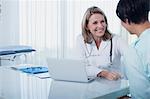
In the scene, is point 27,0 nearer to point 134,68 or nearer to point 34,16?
point 34,16

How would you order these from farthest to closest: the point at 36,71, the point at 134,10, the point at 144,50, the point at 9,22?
1. the point at 9,22
2. the point at 36,71
3. the point at 134,10
4. the point at 144,50

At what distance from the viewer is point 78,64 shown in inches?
75.7

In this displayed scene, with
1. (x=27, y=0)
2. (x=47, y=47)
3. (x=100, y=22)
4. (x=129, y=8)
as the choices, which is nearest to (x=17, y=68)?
(x=100, y=22)

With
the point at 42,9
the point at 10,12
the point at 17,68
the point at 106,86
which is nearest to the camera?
the point at 106,86

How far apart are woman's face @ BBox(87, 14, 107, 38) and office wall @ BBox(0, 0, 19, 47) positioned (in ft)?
7.74

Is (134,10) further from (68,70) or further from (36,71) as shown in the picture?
(36,71)

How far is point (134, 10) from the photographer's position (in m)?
1.56

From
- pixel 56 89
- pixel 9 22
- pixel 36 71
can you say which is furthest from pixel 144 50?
pixel 9 22

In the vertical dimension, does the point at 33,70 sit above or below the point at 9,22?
below

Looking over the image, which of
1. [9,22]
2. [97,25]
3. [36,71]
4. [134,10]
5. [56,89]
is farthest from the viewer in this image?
[9,22]

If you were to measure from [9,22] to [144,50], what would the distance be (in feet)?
12.1

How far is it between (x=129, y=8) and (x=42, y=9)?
3.03 meters

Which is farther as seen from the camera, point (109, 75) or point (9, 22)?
point (9, 22)

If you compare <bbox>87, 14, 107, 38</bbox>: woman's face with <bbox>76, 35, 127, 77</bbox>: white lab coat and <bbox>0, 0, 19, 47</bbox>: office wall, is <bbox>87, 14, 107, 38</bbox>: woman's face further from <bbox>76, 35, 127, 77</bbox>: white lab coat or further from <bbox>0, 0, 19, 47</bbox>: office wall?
<bbox>0, 0, 19, 47</bbox>: office wall
